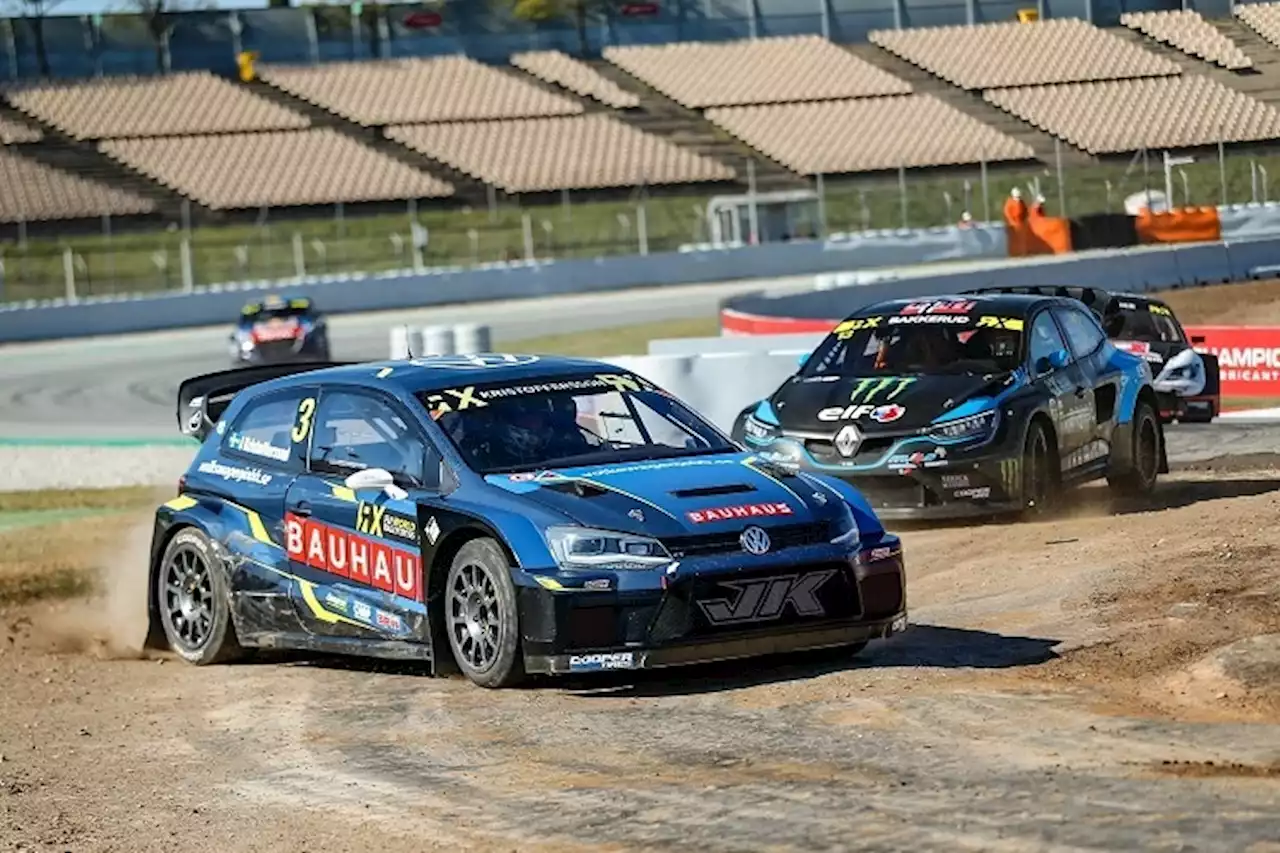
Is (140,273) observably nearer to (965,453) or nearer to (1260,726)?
(965,453)

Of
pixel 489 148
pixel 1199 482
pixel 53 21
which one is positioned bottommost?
pixel 1199 482

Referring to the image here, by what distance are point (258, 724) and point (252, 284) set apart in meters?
43.0

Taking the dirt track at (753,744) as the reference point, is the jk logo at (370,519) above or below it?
above

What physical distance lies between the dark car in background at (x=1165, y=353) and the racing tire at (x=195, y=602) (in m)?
9.46

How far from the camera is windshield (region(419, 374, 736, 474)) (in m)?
9.73

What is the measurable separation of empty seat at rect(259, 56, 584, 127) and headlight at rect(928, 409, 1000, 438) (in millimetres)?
51930

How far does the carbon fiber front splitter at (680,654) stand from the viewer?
8852 millimetres

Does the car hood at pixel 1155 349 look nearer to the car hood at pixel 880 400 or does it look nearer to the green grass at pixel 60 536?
the car hood at pixel 880 400

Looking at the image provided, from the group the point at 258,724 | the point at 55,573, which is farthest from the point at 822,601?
the point at 55,573

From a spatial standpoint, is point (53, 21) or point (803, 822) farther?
point (53, 21)

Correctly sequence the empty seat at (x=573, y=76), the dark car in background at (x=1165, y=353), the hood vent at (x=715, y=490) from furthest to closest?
the empty seat at (x=573, y=76) < the dark car in background at (x=1165, y=353) < the hood vent at (x=715, y=490)

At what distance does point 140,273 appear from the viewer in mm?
50094

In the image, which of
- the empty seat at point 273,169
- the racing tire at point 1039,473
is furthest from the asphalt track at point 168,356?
the empty seat at point 273,169

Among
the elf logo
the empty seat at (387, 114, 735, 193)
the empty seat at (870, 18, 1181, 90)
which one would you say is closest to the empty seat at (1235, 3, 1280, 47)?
the empty seat at (870, 18, 1181, 90)
